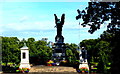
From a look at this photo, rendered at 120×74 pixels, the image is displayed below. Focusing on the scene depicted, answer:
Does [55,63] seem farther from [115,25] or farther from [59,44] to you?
[115,25]

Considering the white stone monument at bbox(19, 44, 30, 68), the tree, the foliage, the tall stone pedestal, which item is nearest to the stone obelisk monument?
the tall stone pedestal

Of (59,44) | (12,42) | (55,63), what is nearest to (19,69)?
(55,63)

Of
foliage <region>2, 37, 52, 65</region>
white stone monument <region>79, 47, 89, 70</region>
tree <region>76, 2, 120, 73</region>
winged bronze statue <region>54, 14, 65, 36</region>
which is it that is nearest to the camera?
tree <region>76, 2, 120, 73</region>

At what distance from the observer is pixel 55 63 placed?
33.8 metres

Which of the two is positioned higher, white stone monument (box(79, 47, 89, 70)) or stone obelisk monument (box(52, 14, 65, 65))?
stone obelisk monument (box(52, 14, 65, 65))

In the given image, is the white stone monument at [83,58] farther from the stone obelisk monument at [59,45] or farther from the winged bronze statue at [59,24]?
the winged bronze statue at [59,24]

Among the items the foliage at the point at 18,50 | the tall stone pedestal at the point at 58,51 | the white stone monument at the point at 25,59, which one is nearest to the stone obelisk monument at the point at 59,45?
the tall stone pedestal at the point at 58,51

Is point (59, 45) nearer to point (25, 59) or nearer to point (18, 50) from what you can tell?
point (25, 59)

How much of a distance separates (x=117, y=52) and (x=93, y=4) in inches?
177

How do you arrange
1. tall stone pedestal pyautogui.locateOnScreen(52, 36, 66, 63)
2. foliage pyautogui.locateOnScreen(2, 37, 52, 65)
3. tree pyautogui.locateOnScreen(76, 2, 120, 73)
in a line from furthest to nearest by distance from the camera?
foliage pyautogui.locateOnScreen(2, 37, 52, 65) < tall stone pedestal pyautogui.locateOnScreen(52, 36, 66, 63) < tree pyautogui.locateOnScreen(76, 2, 120, 73)

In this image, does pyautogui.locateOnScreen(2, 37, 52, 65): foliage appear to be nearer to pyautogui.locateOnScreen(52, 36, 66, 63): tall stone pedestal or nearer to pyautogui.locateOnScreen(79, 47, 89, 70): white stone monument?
pyautogui.locateOnScreen(52, 36, 66, 63): tall stone pedestal

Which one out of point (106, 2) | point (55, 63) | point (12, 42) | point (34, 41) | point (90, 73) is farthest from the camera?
point (34, 41)

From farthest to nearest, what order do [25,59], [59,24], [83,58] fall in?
[59,24] → [25,59] → [83,58]

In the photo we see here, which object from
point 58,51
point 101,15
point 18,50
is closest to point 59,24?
point 58,51
